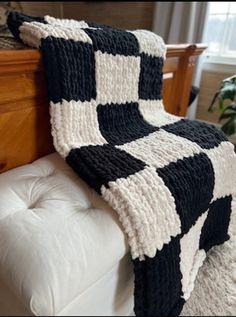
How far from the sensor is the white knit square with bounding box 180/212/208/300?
729 millimetres

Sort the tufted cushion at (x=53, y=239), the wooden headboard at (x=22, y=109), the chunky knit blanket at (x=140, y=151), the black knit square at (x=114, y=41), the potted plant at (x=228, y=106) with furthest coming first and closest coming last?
the potted plant at (x=228, y=106) < the black knit square at (x=114, y=41) < the wooden headboard at (x=22, y=109) < the chunky knit blanket at (x=140, y=151) < the tufted cushion at (x=53, y=239)

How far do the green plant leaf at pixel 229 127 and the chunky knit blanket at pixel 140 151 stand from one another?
10 cm

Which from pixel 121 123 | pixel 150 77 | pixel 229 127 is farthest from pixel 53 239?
pixel 229 127

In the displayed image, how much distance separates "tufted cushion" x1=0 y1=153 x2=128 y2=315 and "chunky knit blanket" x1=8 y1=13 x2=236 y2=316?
0.04 metres

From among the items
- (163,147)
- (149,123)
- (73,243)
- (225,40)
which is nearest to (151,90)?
(149,123)

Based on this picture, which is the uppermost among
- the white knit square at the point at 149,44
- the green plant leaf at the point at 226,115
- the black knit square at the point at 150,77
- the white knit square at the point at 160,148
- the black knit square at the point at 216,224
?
the white knit square at the point at 149,44

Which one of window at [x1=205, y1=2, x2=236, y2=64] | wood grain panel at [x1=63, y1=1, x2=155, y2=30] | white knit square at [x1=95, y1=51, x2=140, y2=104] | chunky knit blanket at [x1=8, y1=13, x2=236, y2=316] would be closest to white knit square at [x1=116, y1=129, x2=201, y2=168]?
chunky knit blanket at [x1=8, y1=13, x2=236, y2=316]

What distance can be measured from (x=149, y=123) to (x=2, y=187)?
0.56 meters

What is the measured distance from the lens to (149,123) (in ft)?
3.40

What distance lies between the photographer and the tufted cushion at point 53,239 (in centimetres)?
49

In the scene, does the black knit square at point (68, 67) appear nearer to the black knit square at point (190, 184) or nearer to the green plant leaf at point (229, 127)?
the black knit square at point (190, 184)

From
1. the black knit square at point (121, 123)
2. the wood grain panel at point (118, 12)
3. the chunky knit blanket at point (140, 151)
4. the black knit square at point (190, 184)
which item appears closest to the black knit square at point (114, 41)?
the chunky knit blanket at point (140, 151)

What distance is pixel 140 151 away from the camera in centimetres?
81

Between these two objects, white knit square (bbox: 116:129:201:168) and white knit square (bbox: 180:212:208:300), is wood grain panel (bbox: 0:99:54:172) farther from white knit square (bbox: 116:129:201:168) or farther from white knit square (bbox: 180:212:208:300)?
white knit square (bbox: 180:212:208:300)
